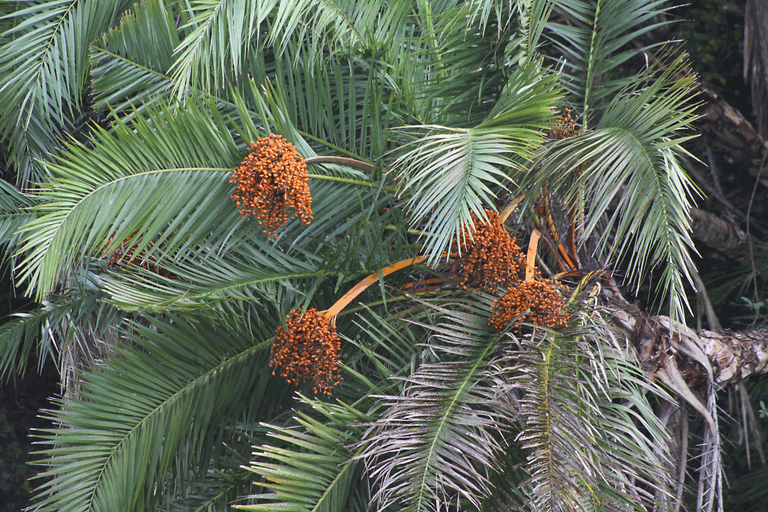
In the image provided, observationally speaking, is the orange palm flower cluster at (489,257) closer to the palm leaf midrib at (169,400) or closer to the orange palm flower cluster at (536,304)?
the orange palm flower cluster at (536,304)

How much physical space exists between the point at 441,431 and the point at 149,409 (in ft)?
2.94

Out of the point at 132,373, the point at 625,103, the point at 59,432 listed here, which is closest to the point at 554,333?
the point at 625,103

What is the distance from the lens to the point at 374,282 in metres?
2.00

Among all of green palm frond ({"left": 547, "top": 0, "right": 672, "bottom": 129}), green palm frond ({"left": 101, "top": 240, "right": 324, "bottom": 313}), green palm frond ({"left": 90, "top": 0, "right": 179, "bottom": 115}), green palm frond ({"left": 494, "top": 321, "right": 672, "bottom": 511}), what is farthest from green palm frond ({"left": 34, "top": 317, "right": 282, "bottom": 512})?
green palm frond ({"left": 547, "top": 0, "right": 672, "bottom": 129})

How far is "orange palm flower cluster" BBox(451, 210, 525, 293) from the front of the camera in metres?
1.68

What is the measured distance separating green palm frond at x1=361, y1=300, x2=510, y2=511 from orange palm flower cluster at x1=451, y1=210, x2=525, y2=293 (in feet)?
0.43

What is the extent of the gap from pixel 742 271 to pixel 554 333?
2556 millimetres

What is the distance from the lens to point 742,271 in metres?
3.61

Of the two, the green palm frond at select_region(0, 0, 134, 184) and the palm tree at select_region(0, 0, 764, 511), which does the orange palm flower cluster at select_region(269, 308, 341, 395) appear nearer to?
the palm tree at select_region(0, 0, 764, 511)

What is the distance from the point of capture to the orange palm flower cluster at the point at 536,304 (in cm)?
167

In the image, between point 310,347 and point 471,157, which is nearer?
point 471,157

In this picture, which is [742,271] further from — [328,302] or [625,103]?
[328,302]

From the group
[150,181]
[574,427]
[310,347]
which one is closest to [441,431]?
[574,427]

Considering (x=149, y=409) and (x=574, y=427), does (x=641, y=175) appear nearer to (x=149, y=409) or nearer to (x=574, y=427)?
(x=574, y=427)
